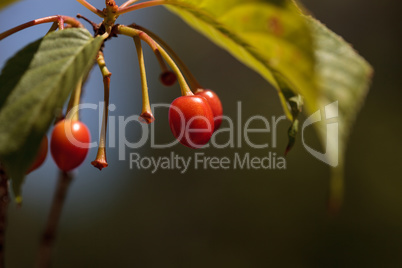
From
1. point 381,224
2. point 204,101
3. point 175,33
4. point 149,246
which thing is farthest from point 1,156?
point 175,33

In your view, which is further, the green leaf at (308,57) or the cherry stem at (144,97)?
the cherry stem at (144,97)

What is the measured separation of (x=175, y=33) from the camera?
38.7ft

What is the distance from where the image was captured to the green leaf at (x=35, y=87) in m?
0.71

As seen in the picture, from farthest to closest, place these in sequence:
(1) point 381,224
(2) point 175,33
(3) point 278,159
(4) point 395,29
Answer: (2) point 175,33 < (4) point 395,29 < (3) point 278,159 < (1) point 381,224

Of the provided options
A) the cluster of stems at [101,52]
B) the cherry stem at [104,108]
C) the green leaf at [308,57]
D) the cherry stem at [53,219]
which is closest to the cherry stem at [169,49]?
the cluster of stems at [101,52]

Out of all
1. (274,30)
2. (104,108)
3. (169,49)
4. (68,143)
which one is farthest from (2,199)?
(274,30)

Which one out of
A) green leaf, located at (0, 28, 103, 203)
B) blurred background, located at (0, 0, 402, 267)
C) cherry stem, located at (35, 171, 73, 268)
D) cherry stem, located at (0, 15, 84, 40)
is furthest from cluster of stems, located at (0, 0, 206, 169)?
blurred background, located at (0, 0, 402, 267)

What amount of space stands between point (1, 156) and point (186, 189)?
29.7 feet

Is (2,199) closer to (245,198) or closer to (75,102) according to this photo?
(75,102)

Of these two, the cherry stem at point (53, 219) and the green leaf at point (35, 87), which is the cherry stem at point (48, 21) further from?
the cherry stem at point (53, 219)

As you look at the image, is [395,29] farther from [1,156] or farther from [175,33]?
[1,156]

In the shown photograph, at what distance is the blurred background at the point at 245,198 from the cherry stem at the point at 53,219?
587cm

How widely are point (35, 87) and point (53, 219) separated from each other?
0.58 metres

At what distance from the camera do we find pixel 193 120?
1.01 m
